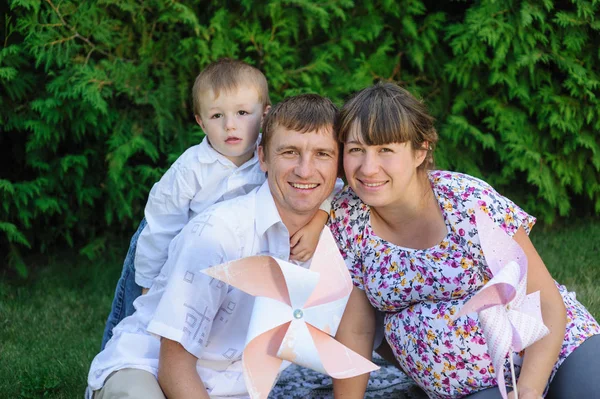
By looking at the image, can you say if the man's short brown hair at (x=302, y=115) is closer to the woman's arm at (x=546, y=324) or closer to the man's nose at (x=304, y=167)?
the man's nose at (x=304, y=167)

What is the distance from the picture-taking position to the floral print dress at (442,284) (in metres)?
2.56

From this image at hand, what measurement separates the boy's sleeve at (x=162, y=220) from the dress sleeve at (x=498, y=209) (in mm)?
1147

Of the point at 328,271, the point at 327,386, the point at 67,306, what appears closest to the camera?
the point at 328,271

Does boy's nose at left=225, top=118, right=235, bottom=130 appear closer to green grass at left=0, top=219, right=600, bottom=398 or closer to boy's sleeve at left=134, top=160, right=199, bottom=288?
boy's sleeve at left=134, top=160, right=199, bottom=288

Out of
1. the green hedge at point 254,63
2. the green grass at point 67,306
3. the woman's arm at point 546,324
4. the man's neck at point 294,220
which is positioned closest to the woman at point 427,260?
the woman's arm at point 546,324

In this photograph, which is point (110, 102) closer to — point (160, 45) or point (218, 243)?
point (160, 45)

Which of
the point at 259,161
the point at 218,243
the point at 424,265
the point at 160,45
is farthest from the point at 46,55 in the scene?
the point at 424,265

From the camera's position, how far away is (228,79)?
9.89 feet

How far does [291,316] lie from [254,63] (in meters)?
2.94

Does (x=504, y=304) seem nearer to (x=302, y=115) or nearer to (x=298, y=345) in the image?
(x=298, y=345)

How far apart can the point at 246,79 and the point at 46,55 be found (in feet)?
7.27

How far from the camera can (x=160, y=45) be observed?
4.91 metres

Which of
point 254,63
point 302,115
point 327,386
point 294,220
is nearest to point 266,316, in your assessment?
point 294,220

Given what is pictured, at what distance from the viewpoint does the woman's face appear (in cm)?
252
